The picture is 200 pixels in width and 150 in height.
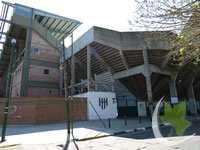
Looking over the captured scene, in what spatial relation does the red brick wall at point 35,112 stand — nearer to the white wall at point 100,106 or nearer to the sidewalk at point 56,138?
the white wall at point 100,106

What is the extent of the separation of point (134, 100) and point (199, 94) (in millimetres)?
21555

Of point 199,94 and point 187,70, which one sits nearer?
point 187,70

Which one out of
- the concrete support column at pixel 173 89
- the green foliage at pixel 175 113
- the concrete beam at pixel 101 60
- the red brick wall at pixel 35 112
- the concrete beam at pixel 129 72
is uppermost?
the concrete beam at pixel 101 60

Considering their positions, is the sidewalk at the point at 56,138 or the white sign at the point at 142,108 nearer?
the sidewalk at the point at 56,138

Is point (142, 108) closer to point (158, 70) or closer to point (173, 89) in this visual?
point (173, 89)

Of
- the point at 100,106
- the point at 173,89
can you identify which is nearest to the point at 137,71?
the point at 100,106

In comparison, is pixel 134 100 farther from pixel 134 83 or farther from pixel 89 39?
pixel 89 39

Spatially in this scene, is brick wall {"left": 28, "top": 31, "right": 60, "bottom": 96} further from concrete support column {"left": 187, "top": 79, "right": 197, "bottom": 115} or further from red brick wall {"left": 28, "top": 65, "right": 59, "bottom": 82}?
concrete support column {"left": 187, "top": 79, "right": 197, "bottom": 115}

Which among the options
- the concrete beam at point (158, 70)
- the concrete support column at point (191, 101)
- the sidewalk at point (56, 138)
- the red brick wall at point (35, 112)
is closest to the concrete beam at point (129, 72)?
the concrete beam at point (158, 70)

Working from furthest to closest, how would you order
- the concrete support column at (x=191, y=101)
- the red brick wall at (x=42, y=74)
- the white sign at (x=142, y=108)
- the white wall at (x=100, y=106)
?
the concrete support column at (x=191, y=101) → the white sign at (x=142, y=108) → the red brick wall at (x=42, y=74) → the white wall at (x=100, y=106)

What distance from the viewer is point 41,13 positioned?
23016mm

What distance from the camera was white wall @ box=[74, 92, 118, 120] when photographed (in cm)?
1872

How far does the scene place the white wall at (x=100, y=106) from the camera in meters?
18.7

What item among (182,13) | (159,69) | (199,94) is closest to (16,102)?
(182,13)
